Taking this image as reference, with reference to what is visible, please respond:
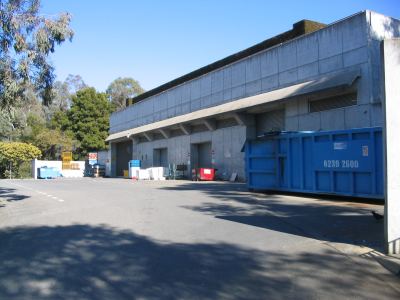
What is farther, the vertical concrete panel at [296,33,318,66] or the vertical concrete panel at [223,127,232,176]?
the vertical concrete panel at [223,127,232,176]

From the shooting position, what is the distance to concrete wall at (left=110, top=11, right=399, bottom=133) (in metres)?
→ 21.1

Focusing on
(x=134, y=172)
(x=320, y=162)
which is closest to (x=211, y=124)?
(x=134, y=172)

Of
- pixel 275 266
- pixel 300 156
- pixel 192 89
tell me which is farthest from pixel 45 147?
pixel 275 266

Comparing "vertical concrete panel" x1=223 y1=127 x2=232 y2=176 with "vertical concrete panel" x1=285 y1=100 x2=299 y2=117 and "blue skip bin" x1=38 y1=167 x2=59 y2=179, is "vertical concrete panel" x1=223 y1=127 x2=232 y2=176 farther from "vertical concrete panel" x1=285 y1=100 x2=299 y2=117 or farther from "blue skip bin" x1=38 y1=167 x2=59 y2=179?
"blue skip bin" x1=38 y1=167 x2=59 y2=179

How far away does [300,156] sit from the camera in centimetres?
1709

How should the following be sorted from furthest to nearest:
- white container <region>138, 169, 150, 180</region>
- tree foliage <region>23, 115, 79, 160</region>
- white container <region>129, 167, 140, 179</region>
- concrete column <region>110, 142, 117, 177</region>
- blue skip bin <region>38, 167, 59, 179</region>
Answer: tree foliage <region>23, 115, 79, 160</region> → concrete column <region>110, 142, 117, 177</region> → blue skip bin <region>38, 167, 59, 179</region> → white container <region>129, 167, 140, 179</region> → white container <region>138, 169, 150, 180</region>

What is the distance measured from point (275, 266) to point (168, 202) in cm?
982

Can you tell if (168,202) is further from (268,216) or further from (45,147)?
(45,147)

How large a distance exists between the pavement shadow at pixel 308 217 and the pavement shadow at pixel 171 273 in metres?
1.70

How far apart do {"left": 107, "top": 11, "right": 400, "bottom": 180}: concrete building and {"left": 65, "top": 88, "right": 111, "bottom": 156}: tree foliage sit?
817 inches

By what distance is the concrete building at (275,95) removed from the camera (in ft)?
70.2

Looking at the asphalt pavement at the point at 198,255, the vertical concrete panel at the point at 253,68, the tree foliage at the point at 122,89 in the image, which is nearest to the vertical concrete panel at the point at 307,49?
the vertical concrete panel at the point at 253,68

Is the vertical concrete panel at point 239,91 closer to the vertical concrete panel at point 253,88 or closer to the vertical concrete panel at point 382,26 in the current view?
the vertical concrete panel at point 253,88

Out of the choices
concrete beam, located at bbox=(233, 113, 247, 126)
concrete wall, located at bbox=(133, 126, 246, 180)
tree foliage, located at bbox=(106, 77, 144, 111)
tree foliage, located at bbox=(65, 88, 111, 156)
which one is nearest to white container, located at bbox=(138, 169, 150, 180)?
concrete wall, located at bbox=(133, 126, 246, 180)
